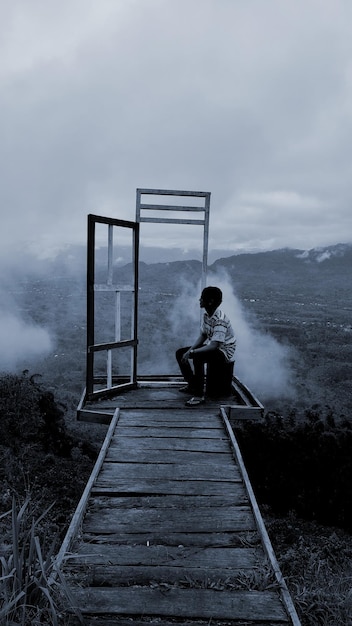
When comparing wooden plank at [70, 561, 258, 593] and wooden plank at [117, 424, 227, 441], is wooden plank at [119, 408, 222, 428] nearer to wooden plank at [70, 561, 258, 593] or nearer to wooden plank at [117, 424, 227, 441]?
wooden plank at [117, 424, 227, 441]

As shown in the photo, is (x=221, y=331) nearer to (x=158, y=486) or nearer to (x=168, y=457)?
(x=168, y=457)

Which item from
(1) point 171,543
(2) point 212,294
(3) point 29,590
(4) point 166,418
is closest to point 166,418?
(4) point 166,418

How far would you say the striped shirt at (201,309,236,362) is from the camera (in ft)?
19.6

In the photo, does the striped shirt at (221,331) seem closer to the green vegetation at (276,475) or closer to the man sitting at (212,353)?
the man sitting at (212,353)

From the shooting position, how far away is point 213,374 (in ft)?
21.4

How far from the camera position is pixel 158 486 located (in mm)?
4086

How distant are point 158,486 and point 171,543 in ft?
2.68

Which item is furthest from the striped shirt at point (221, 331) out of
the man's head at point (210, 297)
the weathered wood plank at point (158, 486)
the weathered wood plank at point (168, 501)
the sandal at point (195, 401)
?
the weathered wood plank at point (168, 501)

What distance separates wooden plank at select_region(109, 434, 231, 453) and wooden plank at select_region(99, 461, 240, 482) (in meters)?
0.37

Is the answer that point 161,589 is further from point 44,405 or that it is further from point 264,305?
point 264,305

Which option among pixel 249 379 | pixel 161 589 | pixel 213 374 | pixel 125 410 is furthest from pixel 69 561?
pixel 249 379

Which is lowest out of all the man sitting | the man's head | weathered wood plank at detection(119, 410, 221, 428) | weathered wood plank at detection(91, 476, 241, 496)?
weathered wood plank at detection(91, 476, 241, 496)

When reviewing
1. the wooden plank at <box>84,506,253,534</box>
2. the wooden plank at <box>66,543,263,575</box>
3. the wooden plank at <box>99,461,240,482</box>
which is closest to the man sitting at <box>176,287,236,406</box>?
the wooden plank at <box>99,461,240,482</box>

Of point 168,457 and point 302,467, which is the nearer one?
point 168,457
